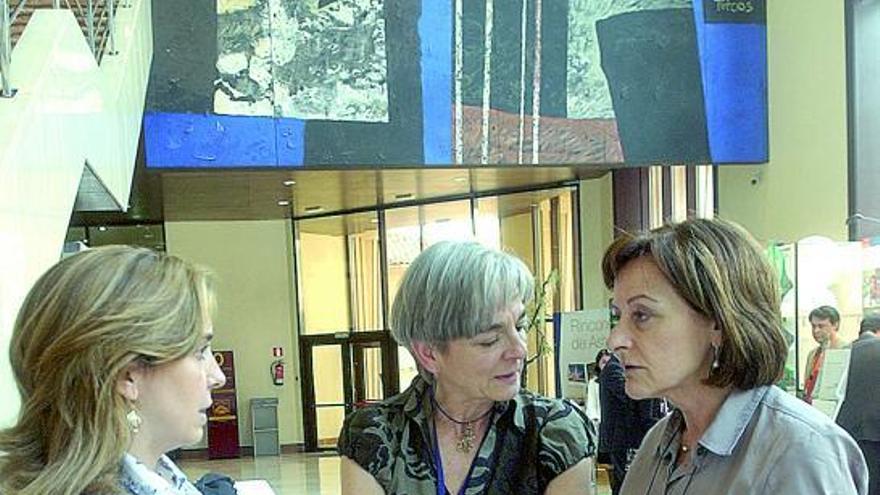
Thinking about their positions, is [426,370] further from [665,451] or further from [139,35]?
[139,35]

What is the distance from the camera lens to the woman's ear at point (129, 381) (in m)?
1.35

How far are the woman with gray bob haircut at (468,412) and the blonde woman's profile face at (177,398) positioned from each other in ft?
1.37

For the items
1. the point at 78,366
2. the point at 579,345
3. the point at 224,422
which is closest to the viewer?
the point at 78,366

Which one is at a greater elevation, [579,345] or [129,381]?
[129,381]

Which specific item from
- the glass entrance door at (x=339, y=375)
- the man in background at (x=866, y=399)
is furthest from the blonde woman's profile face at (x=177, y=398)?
the glass entrance door at (x=339, y=375)

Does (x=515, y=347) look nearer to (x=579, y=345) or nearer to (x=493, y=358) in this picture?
(x=493, y=358)

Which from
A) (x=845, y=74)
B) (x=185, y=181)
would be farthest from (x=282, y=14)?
(x=845, y=74)

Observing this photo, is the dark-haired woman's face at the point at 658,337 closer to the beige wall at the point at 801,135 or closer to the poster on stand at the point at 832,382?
the poster on stand at the point at 832,382

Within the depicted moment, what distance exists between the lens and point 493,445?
5.85ft

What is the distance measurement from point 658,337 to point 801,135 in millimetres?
7150

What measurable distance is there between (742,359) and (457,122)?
6561mm

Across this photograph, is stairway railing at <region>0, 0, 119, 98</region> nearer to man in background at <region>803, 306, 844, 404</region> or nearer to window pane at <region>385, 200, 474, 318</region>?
man in background at <region>803, 306, 844, 404</region>

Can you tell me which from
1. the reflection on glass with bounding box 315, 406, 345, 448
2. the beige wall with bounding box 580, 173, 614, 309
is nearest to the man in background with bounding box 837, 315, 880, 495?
the beige wall with bounding box 580, 173, 614, 309

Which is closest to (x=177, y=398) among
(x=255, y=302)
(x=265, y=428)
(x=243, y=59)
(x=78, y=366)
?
(x=78, y=366)
